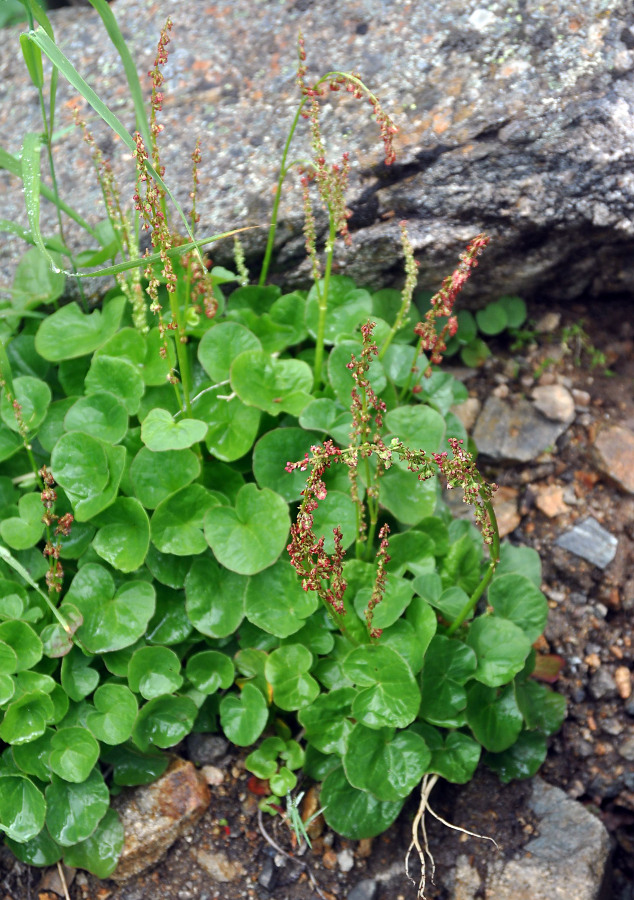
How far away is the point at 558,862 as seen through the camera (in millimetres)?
1969

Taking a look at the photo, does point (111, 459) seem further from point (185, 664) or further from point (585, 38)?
point (585, 38)

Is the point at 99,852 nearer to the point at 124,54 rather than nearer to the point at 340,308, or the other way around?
the point at 340,308

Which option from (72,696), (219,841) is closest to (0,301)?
(72,696)

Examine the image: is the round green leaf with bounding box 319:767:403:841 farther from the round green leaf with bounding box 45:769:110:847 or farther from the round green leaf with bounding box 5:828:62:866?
the round green leaf with bounding box 5:828:62:866

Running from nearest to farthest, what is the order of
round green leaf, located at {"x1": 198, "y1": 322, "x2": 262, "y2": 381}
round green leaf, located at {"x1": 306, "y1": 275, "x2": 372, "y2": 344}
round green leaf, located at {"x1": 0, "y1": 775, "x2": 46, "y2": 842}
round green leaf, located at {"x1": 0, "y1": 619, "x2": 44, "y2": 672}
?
round green leaf, located at {"x1": 0, "y1": 775, "x2": 46, "y2": 842} < round green leaf, located at {"x1": 0, "y1": 619, "x2": 44, "y2": 672} < round green leaf, located at {"x1": 198, "y1": 322, "x2": 262, "y2": 381} < round green leaf, located at {"x1": 306, "y1": 275, "x2": 372, "y2": 344}

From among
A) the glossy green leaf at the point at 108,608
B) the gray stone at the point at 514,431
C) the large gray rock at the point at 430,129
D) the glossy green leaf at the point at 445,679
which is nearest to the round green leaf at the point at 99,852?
the glossy green leaf at the point at 108,608

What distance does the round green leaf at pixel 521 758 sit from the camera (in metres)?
2.09

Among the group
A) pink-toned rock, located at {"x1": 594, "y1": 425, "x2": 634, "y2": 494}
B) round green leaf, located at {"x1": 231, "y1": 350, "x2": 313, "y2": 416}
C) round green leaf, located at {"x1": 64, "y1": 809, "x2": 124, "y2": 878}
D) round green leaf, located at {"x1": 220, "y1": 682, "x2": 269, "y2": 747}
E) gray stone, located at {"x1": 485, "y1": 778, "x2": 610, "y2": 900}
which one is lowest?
gray stone, located at {"x1": 485, "y1": 778, "x2": 610, "y2": 900}

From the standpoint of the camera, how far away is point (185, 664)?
2203 millimetres

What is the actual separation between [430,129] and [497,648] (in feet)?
5.46

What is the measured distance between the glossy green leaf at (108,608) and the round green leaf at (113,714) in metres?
0.11

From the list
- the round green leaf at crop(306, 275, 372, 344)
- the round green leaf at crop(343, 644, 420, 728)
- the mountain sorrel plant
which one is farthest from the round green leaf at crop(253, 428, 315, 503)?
the round green leaf at crop(343, 644, 420, 728)

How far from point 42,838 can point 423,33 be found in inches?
108

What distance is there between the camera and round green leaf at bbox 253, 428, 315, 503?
2178 millimetres
